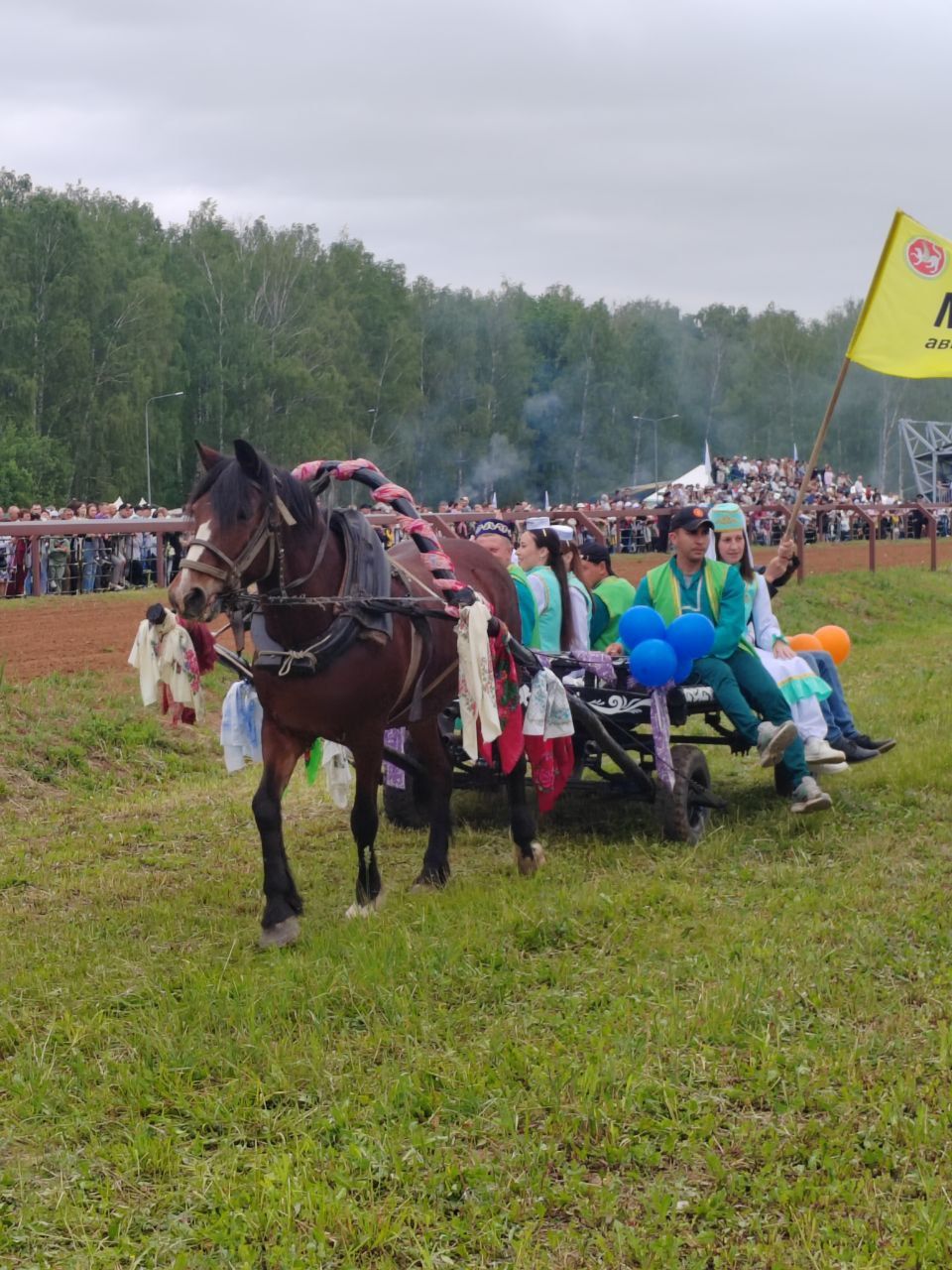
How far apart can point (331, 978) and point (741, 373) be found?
68.4 m

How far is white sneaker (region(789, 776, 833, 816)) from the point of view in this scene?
25.6ft

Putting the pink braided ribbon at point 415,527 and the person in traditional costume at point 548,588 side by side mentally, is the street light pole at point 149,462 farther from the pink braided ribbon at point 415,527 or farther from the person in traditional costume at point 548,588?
the pink braided ribbon at point 415,527

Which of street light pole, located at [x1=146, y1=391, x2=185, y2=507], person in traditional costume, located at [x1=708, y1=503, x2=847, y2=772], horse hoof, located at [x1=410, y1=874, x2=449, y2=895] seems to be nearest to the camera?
horse hoof, located at [x1=410, y1=874, x2=449, y2=895]

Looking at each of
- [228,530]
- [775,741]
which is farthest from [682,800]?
[228,530]

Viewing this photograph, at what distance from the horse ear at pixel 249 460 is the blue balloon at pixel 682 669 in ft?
8.85

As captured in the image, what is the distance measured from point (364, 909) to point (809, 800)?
2.54 meters

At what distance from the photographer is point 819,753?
8.29 m

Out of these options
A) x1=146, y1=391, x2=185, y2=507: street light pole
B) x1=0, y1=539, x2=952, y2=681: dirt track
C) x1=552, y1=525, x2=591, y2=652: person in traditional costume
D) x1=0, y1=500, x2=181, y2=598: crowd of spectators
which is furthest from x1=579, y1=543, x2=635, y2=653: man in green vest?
x1=146, y1=391, x2=185, y2=507: street light pole

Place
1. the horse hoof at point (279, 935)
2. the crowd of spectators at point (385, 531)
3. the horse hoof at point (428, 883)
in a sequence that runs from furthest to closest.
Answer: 1. the crowd of spectators at point (385, 531)
2. the horse hoof at point (428, 883)
3. the horse hoof at point (279, 935)

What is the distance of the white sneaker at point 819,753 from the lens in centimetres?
828

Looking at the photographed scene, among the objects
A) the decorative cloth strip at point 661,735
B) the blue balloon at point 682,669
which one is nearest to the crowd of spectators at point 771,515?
the blue balloon at point 682,669

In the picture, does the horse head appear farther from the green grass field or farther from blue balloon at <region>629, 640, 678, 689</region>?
blue balloon at <region>629, 640, 678, 689</region>

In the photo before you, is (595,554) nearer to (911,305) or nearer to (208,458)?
(911,305)

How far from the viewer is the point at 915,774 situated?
8797 mm
